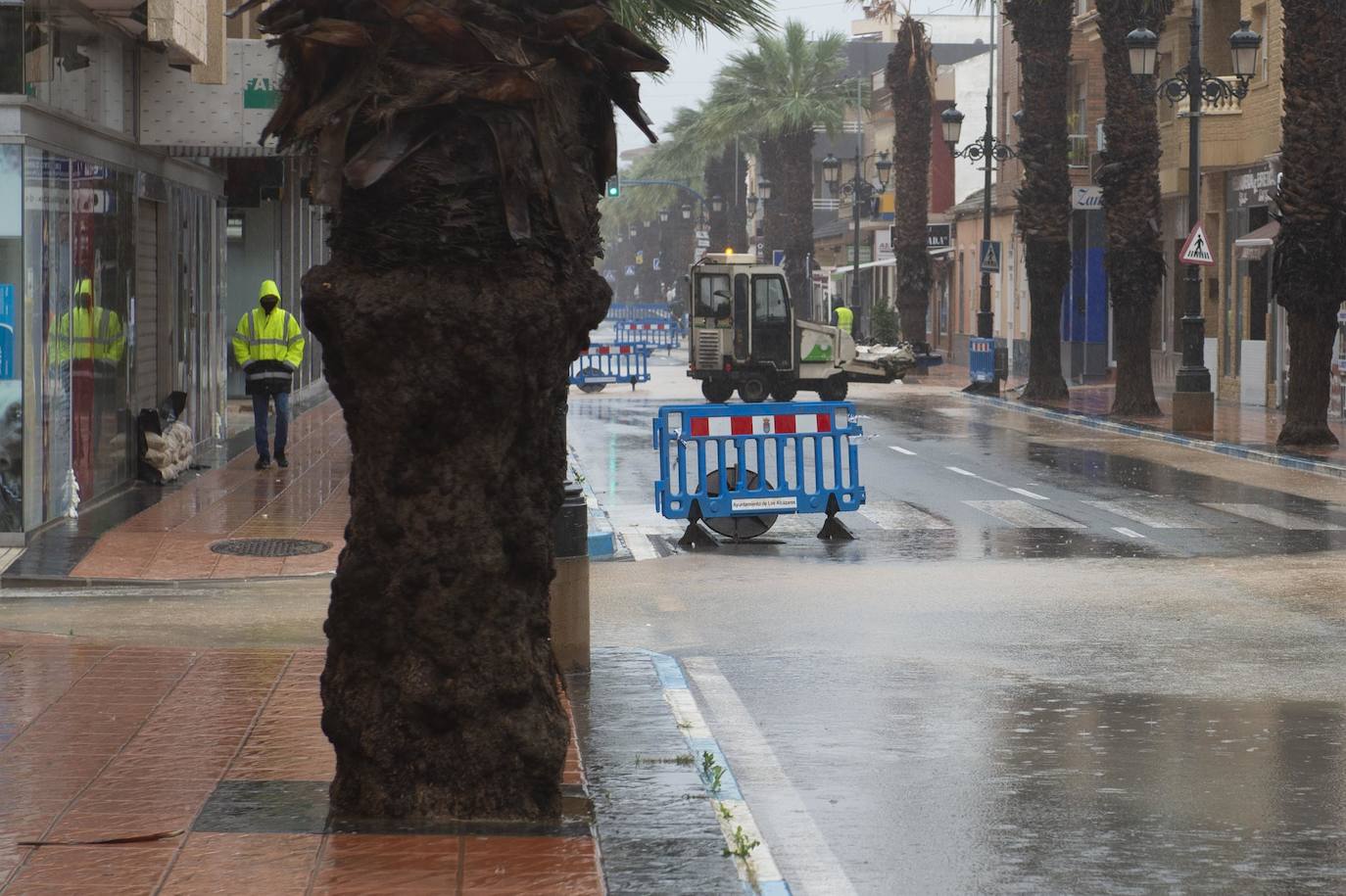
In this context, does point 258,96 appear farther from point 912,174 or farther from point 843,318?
point 912,174

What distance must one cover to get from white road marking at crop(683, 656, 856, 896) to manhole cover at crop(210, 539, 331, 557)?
4.92 meters

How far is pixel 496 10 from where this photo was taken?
652 centimetres

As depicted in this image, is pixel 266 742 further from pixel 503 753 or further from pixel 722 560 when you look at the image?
pixel 722 560

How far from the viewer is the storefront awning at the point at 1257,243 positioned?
33.3 meters

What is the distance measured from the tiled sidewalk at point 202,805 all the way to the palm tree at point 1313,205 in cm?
1930

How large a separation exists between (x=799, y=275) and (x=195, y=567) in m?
57.2

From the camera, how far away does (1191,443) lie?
27484 millimetres

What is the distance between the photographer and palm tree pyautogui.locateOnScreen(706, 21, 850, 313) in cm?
7025

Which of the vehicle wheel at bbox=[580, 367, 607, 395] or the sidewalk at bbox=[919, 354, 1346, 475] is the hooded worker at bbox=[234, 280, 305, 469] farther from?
the vehicle wheel at bbox=[580, 367, 607, 395]

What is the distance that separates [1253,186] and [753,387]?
383 inches

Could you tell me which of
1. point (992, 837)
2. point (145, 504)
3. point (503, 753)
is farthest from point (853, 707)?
point (145, 504)

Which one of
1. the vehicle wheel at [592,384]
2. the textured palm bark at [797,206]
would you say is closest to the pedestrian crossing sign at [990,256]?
the vehicle wheel at [592,384]

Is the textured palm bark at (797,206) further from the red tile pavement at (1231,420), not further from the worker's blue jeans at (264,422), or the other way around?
the worker's blue jeans at (264,422)

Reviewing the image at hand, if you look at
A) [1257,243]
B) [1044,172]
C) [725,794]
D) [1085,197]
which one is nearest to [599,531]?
[725,794]
